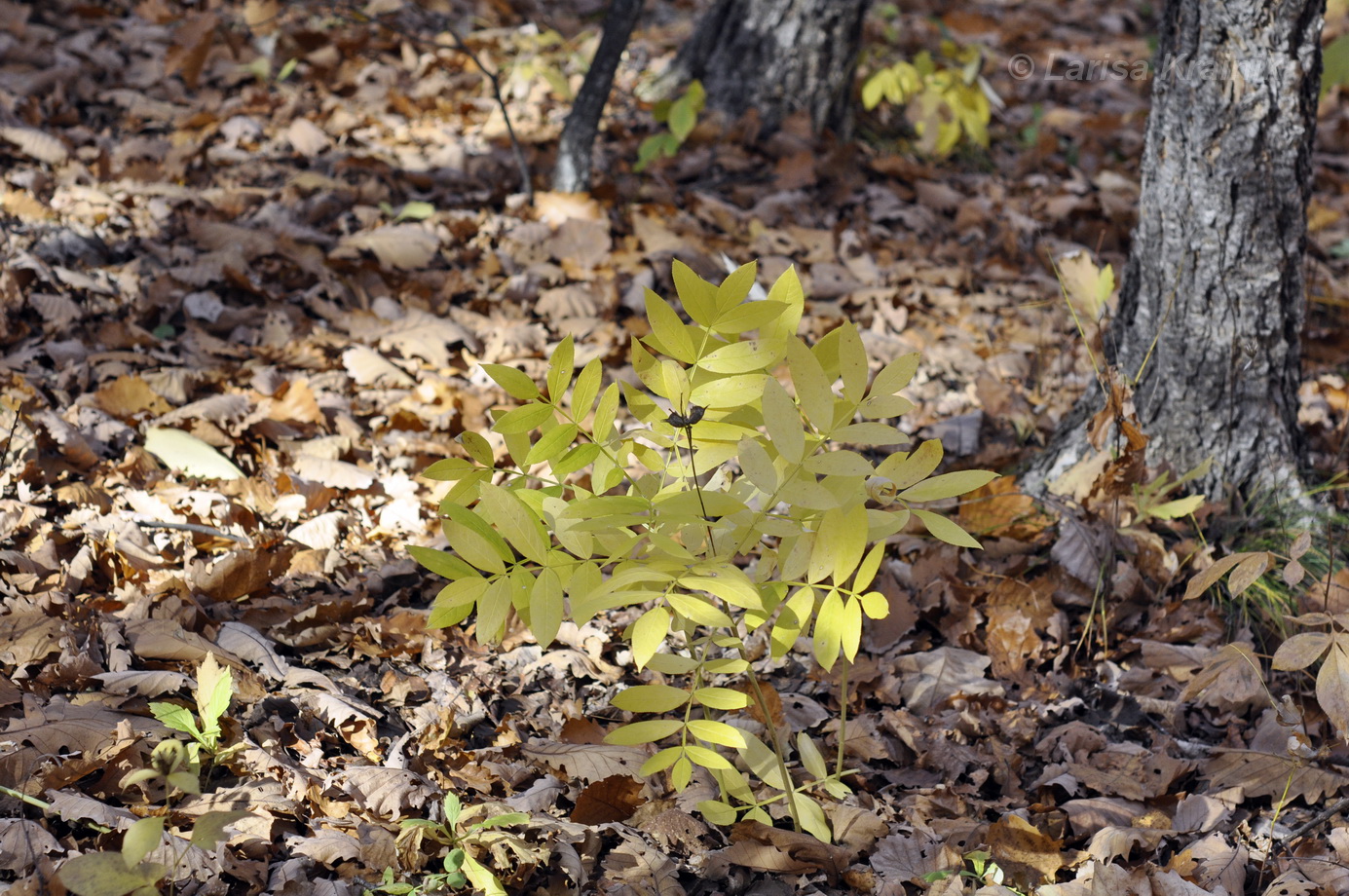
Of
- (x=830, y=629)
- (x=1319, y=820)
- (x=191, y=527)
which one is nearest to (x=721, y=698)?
(x=830, y=629)

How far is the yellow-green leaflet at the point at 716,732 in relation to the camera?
1390 mm

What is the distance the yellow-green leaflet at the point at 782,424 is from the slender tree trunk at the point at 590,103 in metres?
2.68

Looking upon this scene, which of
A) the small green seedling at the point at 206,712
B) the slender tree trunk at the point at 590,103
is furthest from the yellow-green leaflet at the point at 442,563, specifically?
the slender tree trunk at the point at 590,103

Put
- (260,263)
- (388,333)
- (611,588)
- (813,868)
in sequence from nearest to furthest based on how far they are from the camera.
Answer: (611,588), (813,868), (388,333), (260,263)

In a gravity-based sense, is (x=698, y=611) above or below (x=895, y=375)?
below

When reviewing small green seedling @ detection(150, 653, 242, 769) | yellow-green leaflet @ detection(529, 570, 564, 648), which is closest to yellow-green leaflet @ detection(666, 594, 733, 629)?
yellow-green leaflet @ detection(529, 570, 564, 648)

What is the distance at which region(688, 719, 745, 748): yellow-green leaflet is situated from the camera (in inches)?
54.7

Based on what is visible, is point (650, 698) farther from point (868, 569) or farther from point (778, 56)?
point (778, 56)

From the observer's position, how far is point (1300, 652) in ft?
4.95

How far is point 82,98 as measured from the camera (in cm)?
408

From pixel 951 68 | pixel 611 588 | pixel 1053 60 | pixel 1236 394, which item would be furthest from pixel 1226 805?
pixel 1053 60

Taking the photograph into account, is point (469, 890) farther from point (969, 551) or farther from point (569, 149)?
point (569, 149)

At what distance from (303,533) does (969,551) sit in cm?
167

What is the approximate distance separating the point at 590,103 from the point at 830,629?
282cm
